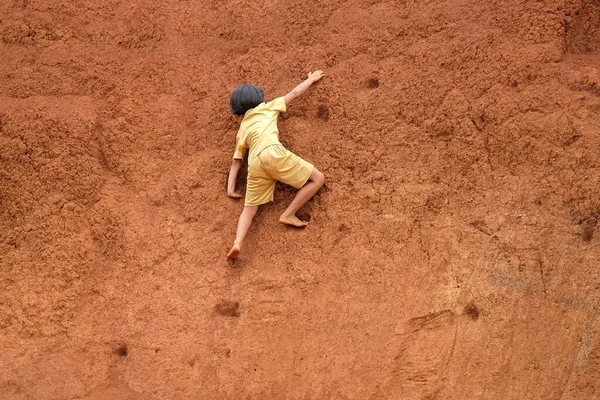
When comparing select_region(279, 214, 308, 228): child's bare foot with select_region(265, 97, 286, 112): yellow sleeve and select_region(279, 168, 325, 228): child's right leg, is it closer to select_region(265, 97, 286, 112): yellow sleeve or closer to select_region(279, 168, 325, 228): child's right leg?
select_region(279, 168, 325, 228): child's right leg

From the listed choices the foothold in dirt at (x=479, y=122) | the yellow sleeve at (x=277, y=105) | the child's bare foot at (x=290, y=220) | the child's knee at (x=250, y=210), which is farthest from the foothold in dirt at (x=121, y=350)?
the foothold in dirt at (x=479, y=122)

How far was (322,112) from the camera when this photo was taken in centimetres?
554

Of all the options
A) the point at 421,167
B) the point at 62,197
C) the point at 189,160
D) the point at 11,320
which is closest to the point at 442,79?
the point at 421,167

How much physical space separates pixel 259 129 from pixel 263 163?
246mm

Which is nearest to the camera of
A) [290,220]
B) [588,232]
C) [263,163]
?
[588,232]

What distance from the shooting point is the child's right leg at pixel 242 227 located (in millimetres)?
5121

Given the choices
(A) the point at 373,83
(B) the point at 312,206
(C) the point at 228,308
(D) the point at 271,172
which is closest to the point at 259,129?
(D) the point at 271,172

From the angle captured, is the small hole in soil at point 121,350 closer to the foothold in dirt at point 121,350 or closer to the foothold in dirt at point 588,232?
the foothold in dirt at point 121,350

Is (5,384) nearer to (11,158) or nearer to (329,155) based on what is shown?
(11,158)

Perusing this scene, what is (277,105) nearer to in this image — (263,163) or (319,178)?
(263,163)

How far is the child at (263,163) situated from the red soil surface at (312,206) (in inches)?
5.7

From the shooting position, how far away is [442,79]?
5387mm

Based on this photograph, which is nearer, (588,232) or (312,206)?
(588,232)

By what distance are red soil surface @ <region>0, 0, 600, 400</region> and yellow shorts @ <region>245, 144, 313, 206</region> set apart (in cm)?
17
